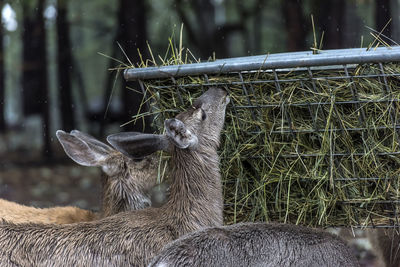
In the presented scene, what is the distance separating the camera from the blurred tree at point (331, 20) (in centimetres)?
719

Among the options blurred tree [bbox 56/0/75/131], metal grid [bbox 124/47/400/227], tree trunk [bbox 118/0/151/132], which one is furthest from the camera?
blurred tree [bbox 56/0/75/131]

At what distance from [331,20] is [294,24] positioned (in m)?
0.61

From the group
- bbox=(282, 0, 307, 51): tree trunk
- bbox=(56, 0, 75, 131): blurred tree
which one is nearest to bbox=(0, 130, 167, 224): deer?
bbox=(282, 0, 307, 51): tree trunk

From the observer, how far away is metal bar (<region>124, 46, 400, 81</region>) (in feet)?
12.2

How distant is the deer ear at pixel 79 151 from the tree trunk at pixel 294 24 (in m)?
3.53

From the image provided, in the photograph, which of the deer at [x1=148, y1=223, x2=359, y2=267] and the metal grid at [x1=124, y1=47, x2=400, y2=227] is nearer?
the deer at [x1=148, y1=223, x2=359, y2=267]

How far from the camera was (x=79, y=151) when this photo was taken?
15.9 ft

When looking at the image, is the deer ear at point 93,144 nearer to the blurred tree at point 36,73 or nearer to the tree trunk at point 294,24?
the tree trunk at point 294,24

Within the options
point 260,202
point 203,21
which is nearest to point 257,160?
point 260,202

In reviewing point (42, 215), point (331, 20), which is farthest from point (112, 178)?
point (331, 20)

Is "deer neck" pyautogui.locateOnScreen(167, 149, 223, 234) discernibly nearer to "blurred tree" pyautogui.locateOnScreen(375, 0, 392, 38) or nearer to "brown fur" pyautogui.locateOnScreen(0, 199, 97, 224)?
"brown fur" pyautogui.locateOnScreen(0, 199, 97, 224)

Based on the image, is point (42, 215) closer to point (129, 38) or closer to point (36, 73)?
point (129, 38)

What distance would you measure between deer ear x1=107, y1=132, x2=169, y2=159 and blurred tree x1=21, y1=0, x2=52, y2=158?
5010mm

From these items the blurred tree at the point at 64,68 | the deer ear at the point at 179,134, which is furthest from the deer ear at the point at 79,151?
the blurred tree at the point at 64,68
